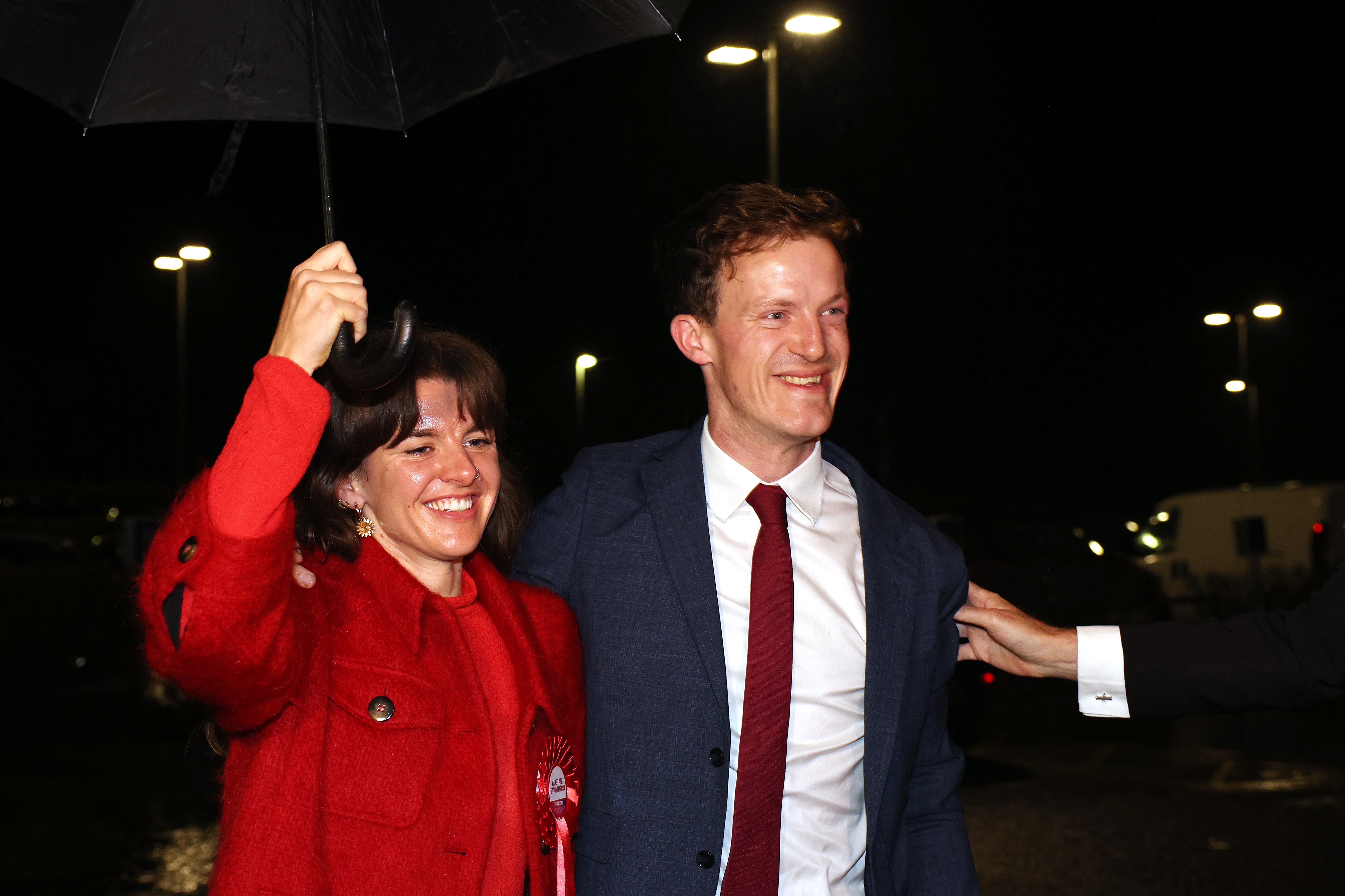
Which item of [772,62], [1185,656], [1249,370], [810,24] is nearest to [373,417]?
[1185,656]

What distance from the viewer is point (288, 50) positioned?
255 centimetres

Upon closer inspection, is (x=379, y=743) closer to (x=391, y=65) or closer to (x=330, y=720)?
(x=330, y=720)

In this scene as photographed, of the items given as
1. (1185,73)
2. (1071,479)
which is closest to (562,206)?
(1185,73)

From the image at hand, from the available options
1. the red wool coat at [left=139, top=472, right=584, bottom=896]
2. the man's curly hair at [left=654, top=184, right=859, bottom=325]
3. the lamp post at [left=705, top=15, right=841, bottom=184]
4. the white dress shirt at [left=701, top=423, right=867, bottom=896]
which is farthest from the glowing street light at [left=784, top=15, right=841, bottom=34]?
the red wool coat at [left=139, top=472, right=584, bottom=896]

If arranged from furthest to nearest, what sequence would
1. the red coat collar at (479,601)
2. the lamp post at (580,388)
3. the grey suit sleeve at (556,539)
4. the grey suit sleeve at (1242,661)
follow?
1. the lamp post at (580,388)
2. the grey suit sleeve at (556,539)
3. the grey suit sleeve at (1242,661)
4. the red coat collar at (479,601)

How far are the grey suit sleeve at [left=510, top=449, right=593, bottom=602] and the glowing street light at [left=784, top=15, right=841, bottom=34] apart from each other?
19.2 ft

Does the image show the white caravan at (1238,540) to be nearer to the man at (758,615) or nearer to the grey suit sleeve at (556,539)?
the man at (758,615)

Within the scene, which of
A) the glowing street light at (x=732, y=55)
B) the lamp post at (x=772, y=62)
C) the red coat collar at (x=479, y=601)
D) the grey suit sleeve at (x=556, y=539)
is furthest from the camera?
the glowing street light at (x=732, y=55)

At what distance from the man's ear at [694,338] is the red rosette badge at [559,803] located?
1.05 metres

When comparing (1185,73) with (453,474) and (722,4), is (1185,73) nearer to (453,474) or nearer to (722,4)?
(722,4)

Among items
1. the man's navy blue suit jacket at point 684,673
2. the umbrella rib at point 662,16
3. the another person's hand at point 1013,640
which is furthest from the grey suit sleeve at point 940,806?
the umbrella rib at point 662,16

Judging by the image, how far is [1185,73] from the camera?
29.0 ft

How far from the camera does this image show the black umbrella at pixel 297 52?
2.46m

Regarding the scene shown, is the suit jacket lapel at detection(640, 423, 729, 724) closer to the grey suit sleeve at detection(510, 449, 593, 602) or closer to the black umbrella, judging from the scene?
the grey suit sleeve at detection(510, 449, 593, 602)
